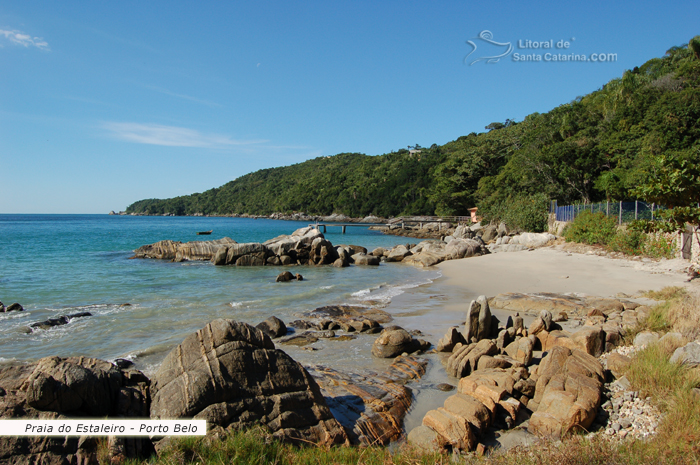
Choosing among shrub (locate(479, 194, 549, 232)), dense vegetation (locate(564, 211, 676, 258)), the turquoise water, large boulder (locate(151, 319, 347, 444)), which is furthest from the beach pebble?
shrub (locate(479, 194, 549, 232))

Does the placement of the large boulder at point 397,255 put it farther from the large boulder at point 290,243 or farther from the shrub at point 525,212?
the shrub at point 525,212

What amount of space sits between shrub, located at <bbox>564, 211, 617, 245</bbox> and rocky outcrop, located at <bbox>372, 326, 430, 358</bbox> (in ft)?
59.2

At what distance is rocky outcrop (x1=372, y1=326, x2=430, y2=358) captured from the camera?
8.41 metres

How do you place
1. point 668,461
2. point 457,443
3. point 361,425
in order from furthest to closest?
point 361,425
point 457,443
point 668,461

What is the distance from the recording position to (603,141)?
119ft

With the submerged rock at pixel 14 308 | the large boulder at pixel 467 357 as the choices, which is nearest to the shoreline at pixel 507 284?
the large boulder at pixel 467 357

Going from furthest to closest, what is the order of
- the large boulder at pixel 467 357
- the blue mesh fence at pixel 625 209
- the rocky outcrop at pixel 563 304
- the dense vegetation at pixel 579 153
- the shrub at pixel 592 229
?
the dense vegetation at pixel 579 153, the shrub at pixel 592 229, the blue mesh fence at pixel 625 209, the rocky outcrop at pixel 563 304, the large boulder at pixel 467 357

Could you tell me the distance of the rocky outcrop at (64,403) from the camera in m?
3.48

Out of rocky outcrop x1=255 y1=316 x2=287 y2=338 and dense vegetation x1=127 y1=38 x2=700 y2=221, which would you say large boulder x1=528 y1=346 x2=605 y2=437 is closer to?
dense vegetation x1=127 y1=38 x2=700 y2=221

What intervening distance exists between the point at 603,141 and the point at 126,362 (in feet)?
135

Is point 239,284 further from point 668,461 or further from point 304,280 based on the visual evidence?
point 668,461

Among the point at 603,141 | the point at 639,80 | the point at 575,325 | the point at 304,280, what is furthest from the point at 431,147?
the point at 575,325

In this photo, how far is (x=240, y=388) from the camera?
4699 mm

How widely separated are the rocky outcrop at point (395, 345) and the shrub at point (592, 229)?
1804cm
